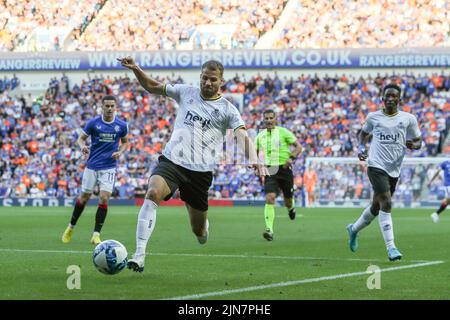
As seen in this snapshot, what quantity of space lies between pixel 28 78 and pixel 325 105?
17.7m

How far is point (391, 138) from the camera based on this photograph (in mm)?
13492

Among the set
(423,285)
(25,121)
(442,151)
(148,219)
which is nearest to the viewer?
(423,285)

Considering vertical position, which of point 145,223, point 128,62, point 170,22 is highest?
point 170,22

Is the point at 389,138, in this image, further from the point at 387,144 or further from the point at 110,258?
the point at 110,258

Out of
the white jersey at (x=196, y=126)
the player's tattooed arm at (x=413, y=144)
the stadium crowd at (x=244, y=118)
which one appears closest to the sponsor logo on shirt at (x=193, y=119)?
the white jersey at (x=196, y=126)

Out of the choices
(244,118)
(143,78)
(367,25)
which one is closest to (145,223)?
(143,78)

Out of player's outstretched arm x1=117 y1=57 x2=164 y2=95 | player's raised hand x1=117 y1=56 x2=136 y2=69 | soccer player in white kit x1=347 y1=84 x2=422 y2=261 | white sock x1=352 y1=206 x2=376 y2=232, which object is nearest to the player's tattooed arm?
soccer player in white kit x1=347 y1=84 x2=422 y2=261

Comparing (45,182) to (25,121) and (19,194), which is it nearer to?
(19,194)

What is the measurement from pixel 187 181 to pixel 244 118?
3480 cm

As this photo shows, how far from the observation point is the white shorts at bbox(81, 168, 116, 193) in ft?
54.7

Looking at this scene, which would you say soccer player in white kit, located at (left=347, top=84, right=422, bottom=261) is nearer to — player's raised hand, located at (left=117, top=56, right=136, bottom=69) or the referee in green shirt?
player's raised hand, located at (left=117, top=56, right=136, bottom=69)

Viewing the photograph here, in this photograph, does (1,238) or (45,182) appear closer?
(1,238)

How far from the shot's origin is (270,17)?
163 ft

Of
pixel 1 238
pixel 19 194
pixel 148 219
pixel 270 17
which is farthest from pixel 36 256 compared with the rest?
pixel 270 17
